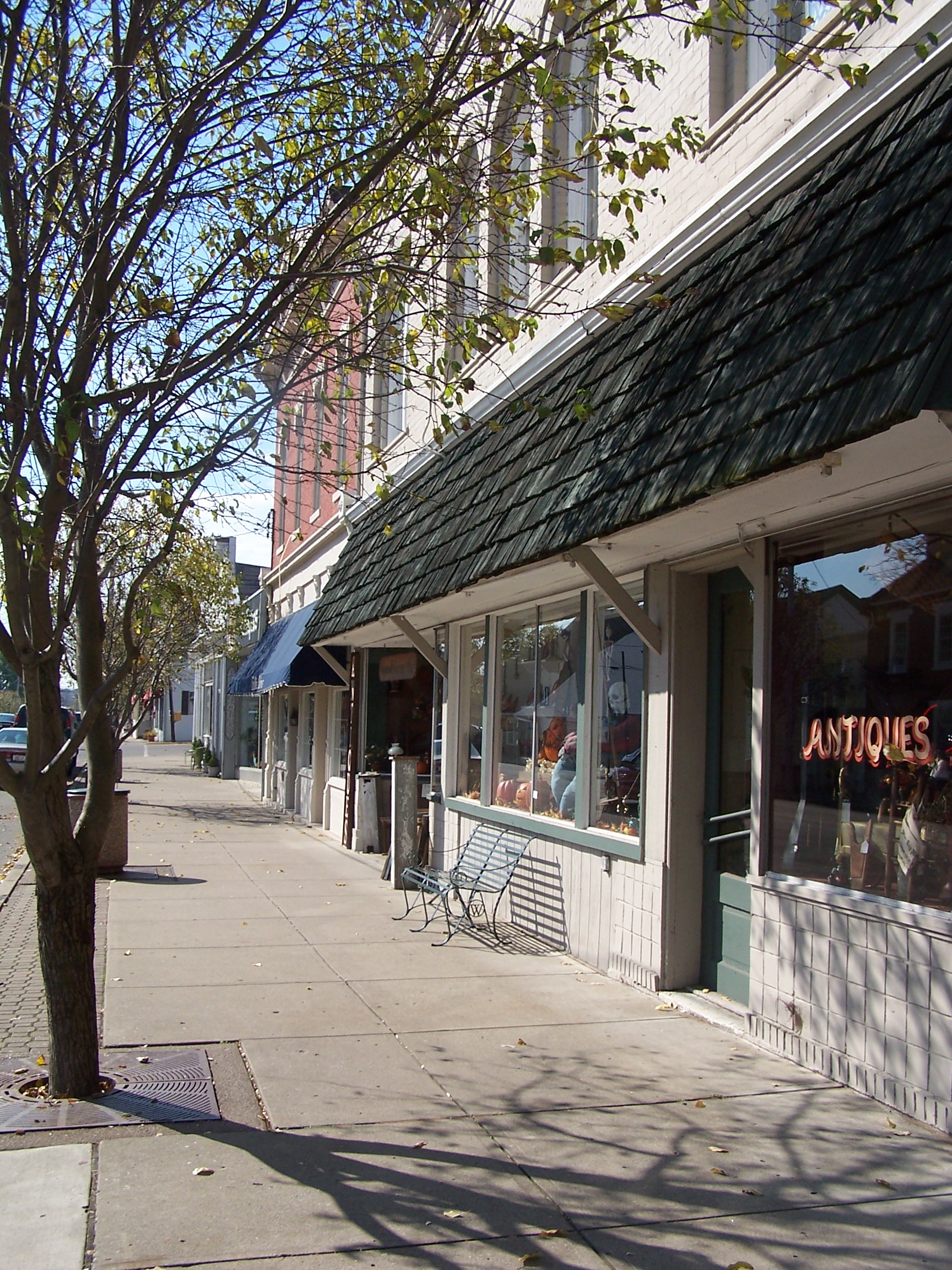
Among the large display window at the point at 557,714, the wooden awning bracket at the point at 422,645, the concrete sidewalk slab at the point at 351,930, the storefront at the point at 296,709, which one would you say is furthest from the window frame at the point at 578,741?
the storefront at the point at 296,709

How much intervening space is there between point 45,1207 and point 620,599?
464cm

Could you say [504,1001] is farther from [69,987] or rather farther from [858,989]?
[69,987]

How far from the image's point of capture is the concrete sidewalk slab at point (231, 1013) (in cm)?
664

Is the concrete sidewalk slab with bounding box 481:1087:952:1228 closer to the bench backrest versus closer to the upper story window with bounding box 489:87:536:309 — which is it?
the bench backrest

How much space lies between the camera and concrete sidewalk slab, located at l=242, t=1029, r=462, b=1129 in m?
5.37

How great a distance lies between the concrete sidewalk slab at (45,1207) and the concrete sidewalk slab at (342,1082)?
926mm

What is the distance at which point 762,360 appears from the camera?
5.41m

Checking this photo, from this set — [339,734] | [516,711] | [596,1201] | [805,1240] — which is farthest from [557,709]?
[339,734]

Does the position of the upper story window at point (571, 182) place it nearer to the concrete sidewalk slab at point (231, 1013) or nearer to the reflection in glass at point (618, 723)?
the reflection in glass at point (618, 723)

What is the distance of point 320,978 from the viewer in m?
8.05

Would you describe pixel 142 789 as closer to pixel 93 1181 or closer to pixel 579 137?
pixel 579 137

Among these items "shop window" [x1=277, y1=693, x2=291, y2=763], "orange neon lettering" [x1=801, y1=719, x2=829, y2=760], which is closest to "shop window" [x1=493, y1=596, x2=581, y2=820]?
"orange neon lettering" [x1=801, y1=719, x2=829, y2=760]

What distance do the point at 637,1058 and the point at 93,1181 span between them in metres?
2.86

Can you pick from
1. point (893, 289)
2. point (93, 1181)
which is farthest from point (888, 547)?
point (93, 1181)
